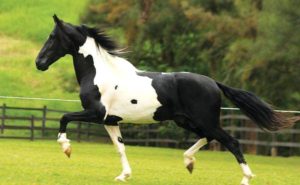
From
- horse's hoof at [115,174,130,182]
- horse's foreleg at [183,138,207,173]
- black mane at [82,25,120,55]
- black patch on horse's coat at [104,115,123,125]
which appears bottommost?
horse's hoof at [115,174,130,182]

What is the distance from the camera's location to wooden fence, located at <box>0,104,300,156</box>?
2562 centimetres

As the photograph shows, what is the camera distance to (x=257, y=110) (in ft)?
38.4

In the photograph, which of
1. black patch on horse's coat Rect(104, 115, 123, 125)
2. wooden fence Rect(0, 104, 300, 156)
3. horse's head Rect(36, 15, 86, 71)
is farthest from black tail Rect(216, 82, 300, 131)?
wooden fence Rect(0, 104, 300, 156)

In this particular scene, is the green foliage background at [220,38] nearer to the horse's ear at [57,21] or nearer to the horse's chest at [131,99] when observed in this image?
the horse's ear at [57,21]

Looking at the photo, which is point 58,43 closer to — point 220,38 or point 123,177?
point 123,177

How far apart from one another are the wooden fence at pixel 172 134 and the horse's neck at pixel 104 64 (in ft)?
43.2

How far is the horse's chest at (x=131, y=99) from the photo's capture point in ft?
36.7

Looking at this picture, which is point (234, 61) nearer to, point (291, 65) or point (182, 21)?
point (291, 65)

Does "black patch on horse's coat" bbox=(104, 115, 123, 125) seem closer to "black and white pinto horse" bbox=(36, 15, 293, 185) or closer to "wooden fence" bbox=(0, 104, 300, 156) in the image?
"black and white pinto horse" bbox=(36, 15, 293, 185)

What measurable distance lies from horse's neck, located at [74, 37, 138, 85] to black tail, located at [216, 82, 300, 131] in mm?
1467

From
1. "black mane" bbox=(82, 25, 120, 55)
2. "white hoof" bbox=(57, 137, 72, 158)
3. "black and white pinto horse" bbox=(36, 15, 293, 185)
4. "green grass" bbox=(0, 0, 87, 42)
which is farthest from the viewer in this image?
"green grass" bbox=(0, 0, 87, 42)

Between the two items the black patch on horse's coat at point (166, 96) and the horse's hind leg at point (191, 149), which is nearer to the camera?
the black patch on horse's coat at point (166, 96)

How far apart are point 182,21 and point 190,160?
18.6m

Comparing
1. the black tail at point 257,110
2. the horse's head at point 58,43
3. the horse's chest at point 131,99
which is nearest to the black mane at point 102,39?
the horse's head at point 58,43
